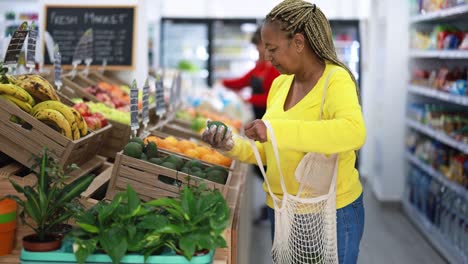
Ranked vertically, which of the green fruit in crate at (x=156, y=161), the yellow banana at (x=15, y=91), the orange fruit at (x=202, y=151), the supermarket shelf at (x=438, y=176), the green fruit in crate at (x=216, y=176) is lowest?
the supermarket shelf at (x=438, y=176)

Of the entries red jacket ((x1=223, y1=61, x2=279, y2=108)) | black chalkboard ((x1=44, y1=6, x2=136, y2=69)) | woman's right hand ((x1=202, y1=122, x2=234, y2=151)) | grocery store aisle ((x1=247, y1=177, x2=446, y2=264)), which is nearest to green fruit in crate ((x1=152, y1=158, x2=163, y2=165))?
woman's right hand ((x1=202, y1=122, x2=234, y2=151))

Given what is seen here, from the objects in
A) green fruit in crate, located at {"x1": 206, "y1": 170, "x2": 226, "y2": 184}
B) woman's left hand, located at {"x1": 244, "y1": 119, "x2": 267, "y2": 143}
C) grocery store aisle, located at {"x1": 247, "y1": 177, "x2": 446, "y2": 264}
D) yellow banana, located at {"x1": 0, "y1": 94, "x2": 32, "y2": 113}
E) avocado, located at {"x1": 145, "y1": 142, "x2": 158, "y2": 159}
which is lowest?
grocery store aisle, located at {"x1": 247, "y1": 177, "x2": 446, "y2": 264}

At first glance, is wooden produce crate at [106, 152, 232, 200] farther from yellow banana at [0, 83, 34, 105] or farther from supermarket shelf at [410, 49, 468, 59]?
supermarket shelf at [410, 49, 468, 59]

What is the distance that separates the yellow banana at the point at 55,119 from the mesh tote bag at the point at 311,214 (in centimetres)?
84

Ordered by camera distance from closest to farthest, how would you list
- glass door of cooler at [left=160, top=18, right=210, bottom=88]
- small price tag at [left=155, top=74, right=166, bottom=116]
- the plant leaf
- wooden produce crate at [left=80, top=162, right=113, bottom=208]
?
the plant leaf < wooden produce crate at [left=80, top=162, right=113, bottom=208] < small price tag at [left=155, top=74, right=166, bottom=116] < glass door of cooler at [left=160, top=18, right=210, bottom=88]

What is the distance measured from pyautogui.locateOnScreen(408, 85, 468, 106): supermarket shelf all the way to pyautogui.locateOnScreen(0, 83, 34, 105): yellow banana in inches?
134

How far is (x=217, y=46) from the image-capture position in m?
10.7

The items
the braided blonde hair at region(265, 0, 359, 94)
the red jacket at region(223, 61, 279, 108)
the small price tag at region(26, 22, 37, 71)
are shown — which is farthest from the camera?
the red jacket at region(223, 61, 279, 108)

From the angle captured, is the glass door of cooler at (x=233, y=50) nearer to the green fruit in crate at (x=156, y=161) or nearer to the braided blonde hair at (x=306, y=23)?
the green fruit in crate at (x=156, y=161)

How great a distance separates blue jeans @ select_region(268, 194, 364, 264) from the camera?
253 centimetres

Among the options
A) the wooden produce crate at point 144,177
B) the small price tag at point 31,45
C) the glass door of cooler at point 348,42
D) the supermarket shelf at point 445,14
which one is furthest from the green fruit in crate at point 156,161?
the glass door of cooler at point 348,42

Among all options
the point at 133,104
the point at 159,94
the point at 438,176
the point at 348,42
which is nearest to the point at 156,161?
the point at 133,104

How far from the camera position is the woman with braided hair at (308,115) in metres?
2.20

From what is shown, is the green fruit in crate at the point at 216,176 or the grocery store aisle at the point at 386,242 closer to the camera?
the green fruit in crate at the point at 216,176
